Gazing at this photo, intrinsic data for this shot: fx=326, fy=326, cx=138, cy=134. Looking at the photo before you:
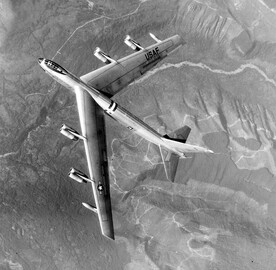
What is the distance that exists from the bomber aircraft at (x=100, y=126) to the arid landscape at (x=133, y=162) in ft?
10.8

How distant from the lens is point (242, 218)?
36688 millimetres

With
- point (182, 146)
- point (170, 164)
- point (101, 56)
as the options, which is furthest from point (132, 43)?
point (170, 164)

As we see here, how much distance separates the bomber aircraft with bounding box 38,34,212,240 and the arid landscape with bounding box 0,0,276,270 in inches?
130

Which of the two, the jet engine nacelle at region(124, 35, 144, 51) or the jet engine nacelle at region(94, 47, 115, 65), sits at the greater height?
the jet engine nacelle at region(124, 35, 144, 51)

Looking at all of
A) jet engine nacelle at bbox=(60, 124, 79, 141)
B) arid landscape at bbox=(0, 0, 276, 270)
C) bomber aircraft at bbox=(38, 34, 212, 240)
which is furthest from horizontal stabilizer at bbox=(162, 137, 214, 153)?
jet engine nacelle at bbox=(60, 124, 79, 141)

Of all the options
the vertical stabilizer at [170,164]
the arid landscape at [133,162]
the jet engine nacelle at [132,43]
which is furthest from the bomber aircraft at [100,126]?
the arid landscape at [133,162]

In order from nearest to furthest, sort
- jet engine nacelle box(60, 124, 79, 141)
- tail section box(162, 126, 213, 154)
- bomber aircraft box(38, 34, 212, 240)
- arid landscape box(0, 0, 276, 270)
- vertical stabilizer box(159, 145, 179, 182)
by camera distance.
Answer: jet engine nacelle box(60, 124, 79, 141) < bomber aircraft box(38, 34, 212, 240) < tail section box(162, 126, 213, 154) < vertical stabilizer box(159, 145, 179, 182) < arid landscape box(0, 0, 276, 270)

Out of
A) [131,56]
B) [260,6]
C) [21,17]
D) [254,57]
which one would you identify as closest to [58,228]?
[131,56]

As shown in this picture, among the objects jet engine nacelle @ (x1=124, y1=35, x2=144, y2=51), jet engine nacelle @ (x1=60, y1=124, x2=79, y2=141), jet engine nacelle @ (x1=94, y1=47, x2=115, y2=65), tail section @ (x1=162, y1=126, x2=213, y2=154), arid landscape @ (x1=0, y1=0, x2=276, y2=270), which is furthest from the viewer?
arid landscape @ (x1=0, y1=0, x2=276, y2=270)

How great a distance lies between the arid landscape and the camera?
36.3 meters

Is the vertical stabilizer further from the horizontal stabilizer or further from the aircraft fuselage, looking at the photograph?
the horizontal stabilizer

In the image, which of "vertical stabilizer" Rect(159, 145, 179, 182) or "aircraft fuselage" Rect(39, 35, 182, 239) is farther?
"vertical stabilizer" Rect(159, 145, 179, 182)

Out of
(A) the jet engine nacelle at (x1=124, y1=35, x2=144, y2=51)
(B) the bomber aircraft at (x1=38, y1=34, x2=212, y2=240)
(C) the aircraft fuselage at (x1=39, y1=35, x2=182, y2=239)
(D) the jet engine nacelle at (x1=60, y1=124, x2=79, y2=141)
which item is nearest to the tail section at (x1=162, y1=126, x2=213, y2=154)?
(B) the bomber aircraft at (x1=38, y1=34, x2=212, y2=240)

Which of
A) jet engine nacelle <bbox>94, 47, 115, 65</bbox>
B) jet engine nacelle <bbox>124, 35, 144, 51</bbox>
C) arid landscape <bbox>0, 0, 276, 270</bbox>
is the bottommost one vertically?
arid landscape <bbox>0, 0, 276, 270</bbox>
